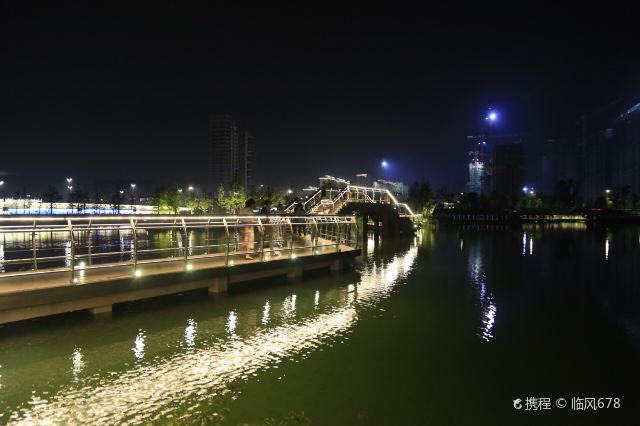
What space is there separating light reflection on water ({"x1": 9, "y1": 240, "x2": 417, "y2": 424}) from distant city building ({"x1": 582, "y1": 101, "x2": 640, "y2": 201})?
133 metres

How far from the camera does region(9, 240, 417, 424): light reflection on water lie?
6742 mm

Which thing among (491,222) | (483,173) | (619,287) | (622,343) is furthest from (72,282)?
(483,173)

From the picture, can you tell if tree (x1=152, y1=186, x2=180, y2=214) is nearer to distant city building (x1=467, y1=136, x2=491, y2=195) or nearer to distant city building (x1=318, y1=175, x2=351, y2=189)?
distant city building (x1=318, y1=175, x2=351, y2=189)

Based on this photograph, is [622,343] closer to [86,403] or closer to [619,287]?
[619,287]

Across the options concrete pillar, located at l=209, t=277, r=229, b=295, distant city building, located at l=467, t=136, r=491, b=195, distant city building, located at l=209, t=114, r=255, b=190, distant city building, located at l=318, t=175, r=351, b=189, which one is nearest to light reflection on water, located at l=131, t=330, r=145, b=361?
concrete pillar, located at l=209, t=277, r=229, b=295

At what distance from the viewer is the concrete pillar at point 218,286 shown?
14992 mm

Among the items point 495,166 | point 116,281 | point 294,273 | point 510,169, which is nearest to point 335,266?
point 294,273

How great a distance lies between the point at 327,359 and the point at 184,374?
2.96 meters

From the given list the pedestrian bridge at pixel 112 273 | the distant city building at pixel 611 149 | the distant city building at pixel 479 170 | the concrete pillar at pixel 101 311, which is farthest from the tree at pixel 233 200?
the distant city building at pixel 611 149

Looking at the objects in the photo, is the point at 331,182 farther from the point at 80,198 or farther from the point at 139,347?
the point at 80,198

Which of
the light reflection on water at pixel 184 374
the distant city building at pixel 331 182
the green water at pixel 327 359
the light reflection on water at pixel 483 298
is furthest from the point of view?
the distant city building at pixel 331 182

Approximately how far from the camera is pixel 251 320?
12125 mm

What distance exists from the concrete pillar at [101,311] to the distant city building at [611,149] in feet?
444

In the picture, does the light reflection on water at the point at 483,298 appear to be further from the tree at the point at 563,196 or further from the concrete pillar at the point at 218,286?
the tree at the point at 563,196
